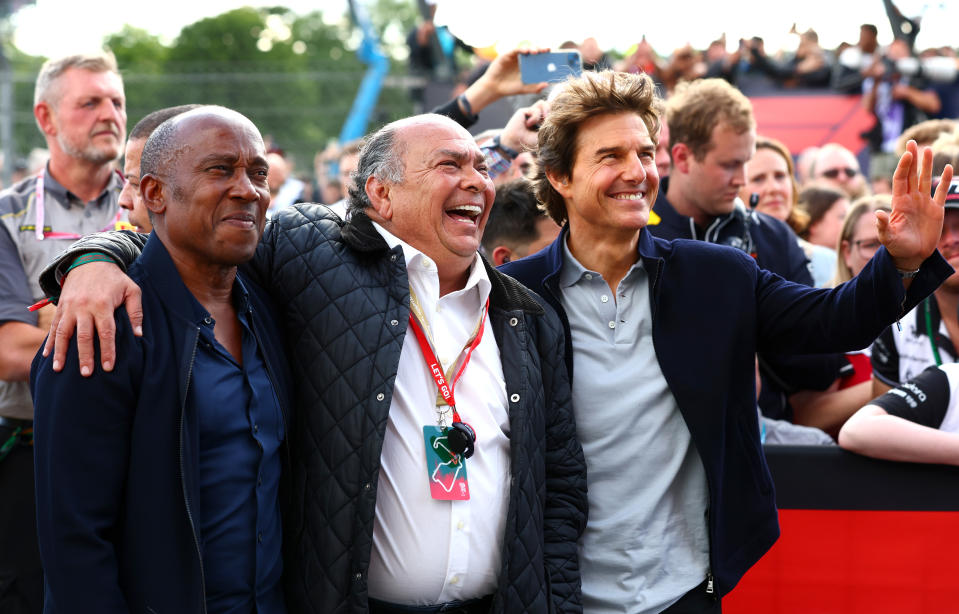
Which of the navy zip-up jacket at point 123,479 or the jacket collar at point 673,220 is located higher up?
the jacket collar at point 673,220

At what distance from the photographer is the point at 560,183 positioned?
9.58 feet

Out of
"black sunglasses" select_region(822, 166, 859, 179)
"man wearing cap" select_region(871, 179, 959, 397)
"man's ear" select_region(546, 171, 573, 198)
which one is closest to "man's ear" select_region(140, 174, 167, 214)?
"man's ear" select_region(546, 171, 573, 198)

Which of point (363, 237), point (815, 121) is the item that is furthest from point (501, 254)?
point (815, 121)

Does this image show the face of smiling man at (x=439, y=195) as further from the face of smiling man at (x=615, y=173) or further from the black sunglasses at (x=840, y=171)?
the black sunglasses at (x=840, y=171)

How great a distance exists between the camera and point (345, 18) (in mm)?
50188

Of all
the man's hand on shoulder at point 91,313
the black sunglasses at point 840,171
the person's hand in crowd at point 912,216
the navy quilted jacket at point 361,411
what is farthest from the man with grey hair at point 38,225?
the black sunglasses at point 840,171

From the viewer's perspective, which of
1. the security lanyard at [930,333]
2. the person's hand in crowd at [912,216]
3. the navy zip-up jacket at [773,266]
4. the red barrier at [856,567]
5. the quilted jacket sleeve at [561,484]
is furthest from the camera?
the navy zip-up jacket at [773,266]

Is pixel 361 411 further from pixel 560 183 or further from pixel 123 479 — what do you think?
pixel 560 183

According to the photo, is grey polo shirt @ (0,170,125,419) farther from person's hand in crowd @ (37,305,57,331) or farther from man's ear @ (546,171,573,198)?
man's ear @ (546,171,573,198)

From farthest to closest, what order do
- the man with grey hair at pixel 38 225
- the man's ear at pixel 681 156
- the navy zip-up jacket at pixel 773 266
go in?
the man's ear at pixel 681 156 → the navy zip-up jacket at pixel 773 266 → the man with grey hair at pixel 38 225

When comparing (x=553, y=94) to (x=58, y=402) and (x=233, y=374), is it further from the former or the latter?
(x=58, y=402)

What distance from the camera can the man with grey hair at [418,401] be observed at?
2.36m

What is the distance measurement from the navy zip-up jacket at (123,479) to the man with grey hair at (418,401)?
151mm

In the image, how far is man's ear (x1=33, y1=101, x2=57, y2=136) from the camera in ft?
13.1
